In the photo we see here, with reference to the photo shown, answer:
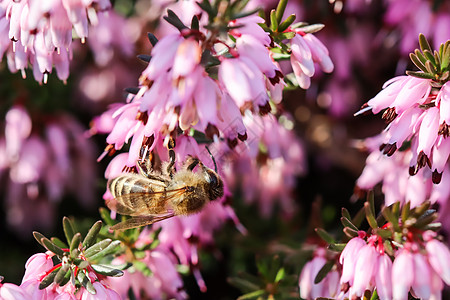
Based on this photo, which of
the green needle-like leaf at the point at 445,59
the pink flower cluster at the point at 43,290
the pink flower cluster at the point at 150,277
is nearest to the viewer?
the pink flower cluster at the point at 43,290

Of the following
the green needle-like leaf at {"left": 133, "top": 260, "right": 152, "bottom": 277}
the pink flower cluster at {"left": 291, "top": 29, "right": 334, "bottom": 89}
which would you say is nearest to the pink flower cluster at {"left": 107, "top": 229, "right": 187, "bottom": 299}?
the green needle-like leaf at {"left": 133, "top": 260, "right": 152, "bottom": 277}

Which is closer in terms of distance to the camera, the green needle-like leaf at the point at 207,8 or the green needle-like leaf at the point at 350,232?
the green needle-like leaf at the point at 207,8

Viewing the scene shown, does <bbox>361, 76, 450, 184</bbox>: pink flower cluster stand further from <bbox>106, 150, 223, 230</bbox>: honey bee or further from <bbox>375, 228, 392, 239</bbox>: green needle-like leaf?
<bbox>106, 150, 223, 230</bbox>: honey bee

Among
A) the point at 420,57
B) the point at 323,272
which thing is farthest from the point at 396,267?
the point at 420,57

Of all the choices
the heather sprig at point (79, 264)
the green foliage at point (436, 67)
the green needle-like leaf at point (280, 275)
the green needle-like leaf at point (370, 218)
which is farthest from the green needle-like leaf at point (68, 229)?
the green foliage at point (436, 67)

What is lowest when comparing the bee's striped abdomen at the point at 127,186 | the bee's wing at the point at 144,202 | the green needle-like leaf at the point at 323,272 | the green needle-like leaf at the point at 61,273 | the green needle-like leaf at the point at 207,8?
the green needle-like leaf at the point at 323,272

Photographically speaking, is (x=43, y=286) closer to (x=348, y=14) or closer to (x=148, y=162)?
(x=148, y=162)

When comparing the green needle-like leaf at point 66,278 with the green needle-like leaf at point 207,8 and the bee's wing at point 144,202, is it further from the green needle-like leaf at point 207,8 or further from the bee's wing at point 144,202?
the green needle-like leaf at point 207,8
